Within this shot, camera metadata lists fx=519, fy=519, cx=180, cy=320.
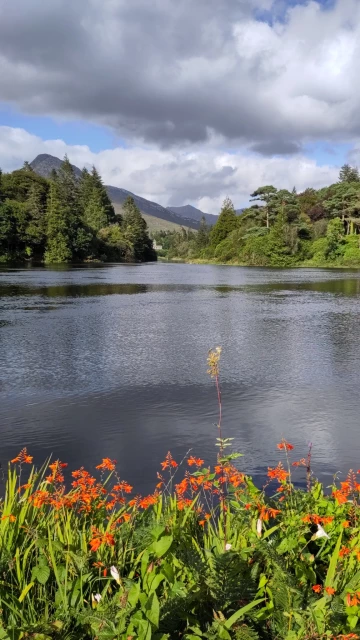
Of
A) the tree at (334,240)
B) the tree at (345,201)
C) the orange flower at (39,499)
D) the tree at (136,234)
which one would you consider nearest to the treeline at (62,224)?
the tree at (136,234)

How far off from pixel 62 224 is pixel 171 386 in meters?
65.2

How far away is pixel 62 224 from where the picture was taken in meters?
70.6

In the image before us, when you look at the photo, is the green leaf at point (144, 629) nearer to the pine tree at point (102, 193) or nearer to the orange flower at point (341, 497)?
the orange flower at point (341, 497)

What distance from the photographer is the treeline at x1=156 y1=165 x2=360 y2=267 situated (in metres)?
66.5

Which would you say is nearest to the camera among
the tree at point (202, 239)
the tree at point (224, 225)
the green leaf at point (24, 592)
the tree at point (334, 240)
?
the green leaf at point (24, 592)

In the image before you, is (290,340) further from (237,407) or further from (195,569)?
(195,569)

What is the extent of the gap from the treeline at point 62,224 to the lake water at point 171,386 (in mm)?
53953

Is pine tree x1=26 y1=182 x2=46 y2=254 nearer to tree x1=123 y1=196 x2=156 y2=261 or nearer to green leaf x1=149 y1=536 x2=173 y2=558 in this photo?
tree x1=123 y1=196 x2=156 y2=261

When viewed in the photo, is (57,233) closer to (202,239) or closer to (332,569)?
(202,239)

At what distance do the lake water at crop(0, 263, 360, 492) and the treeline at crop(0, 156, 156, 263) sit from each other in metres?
54.0

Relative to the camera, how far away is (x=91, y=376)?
31.8 feet

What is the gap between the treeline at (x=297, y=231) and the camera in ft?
218

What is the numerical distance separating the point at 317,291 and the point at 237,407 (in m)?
22.5

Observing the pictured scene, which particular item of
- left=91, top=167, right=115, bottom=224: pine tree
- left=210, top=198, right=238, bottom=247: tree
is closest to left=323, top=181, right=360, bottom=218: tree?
left=210, top=198, right=238, bottom=247: tree
